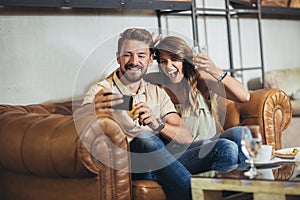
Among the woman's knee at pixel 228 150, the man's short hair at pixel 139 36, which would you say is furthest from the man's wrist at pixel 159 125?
the man's short hair at pixel 139 36

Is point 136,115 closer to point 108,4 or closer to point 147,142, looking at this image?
point 147,142

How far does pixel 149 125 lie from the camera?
322 centimetres

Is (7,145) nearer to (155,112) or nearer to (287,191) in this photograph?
(155,112)

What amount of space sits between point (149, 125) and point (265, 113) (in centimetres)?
89

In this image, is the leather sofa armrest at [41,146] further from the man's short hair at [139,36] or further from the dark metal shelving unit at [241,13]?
the dark metal shelving unit at [241,13]

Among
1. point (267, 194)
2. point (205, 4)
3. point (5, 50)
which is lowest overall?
point (267, 194)

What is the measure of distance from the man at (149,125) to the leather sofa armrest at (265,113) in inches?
22.7

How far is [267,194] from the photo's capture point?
2.44 m

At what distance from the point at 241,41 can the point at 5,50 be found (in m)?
2.65

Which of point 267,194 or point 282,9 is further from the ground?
point 282,9

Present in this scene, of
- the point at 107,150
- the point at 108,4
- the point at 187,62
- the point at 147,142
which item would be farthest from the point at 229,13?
the point at 107,150

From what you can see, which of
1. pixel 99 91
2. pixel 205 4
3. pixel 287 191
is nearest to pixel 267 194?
pixel 287 191

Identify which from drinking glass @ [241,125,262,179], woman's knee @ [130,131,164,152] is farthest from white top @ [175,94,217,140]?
drinking glass @ [241,125,262,179]

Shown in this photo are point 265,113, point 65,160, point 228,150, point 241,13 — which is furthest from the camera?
point 241,13
